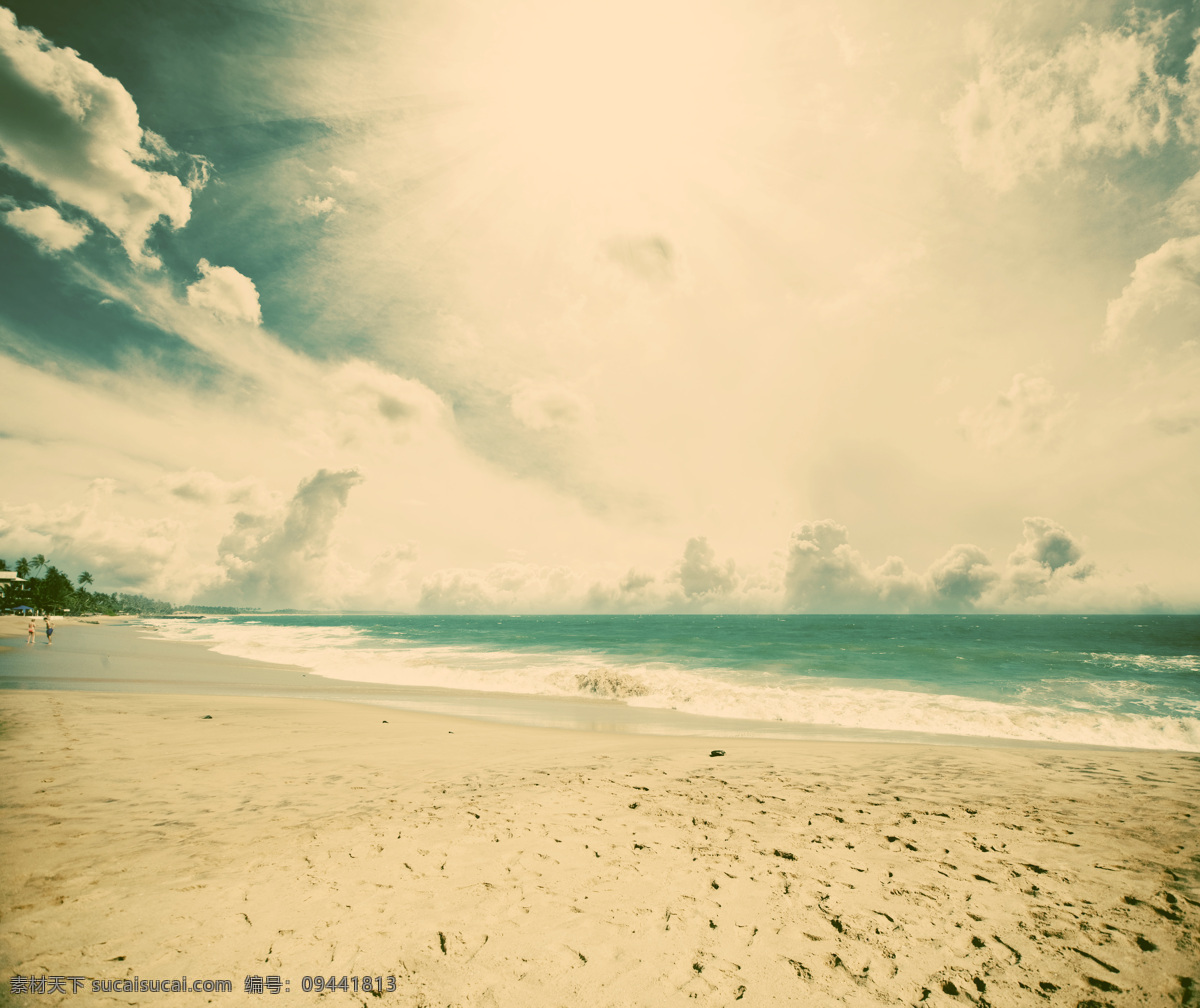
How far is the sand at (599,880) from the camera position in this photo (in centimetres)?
416

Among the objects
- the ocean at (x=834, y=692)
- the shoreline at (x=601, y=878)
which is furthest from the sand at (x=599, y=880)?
the ocean at (x=834, y=692)

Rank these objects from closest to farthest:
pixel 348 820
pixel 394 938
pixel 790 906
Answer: pixel 394 938 → pixel 790 906 → pixel 348 820

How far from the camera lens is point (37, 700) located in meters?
15.3

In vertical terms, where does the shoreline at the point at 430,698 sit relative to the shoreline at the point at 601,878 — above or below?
below

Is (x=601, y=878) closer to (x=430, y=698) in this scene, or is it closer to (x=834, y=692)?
(x=430, y=698)

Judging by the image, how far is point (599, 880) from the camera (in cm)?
563

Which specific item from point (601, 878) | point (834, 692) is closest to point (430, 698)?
point (601, 878)

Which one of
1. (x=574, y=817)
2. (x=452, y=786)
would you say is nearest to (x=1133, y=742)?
(x=574, y=817)

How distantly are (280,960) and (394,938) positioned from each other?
91 cm

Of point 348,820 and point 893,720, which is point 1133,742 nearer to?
point 893,720

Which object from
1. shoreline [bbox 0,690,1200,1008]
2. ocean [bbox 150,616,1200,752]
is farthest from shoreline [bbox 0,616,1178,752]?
shoreline [bbox 0,690,1200,1008]

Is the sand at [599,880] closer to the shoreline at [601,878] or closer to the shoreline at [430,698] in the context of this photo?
the shoreline at [601,878]

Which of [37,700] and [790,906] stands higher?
[790,906]

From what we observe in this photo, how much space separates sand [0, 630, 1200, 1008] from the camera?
4.16m
